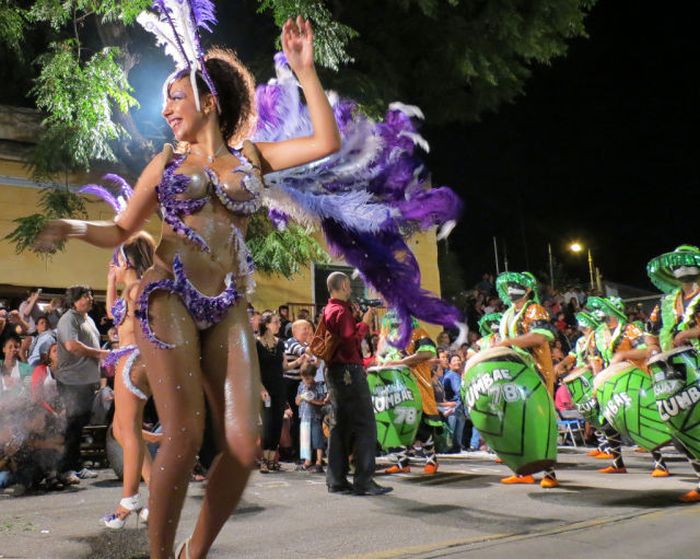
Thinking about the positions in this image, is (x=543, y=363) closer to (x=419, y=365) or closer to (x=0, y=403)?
(x=419, y=365)

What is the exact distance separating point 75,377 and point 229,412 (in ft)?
16.8

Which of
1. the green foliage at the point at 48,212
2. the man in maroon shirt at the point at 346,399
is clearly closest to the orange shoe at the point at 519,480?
the man in maroon shirt at the point at 346,399

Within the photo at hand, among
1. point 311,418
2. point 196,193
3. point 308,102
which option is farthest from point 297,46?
point 311,418

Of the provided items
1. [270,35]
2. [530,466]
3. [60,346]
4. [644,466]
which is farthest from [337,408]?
[270,35]

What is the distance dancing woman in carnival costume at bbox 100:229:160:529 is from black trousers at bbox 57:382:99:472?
9.23 ft

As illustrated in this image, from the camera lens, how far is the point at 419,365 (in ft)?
26.3

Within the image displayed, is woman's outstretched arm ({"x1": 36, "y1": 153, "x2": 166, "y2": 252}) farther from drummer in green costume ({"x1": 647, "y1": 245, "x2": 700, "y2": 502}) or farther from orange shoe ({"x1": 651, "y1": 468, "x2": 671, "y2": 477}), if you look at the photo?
orange shoe ({"x1": 651, "y1": 468, "x2": 671, "y2": 477})

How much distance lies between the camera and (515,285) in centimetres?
651

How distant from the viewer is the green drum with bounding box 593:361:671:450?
692 cm

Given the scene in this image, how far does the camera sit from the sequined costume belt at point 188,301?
250 centimetres

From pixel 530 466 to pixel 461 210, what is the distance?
2728 millimetres

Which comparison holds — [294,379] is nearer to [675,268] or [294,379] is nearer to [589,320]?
[589,320]

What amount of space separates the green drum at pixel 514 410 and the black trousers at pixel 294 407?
3587mm

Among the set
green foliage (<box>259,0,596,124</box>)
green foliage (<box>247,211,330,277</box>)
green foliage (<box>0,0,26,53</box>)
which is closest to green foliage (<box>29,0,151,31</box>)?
green foliage (<box>0,0,26,53</box>)
